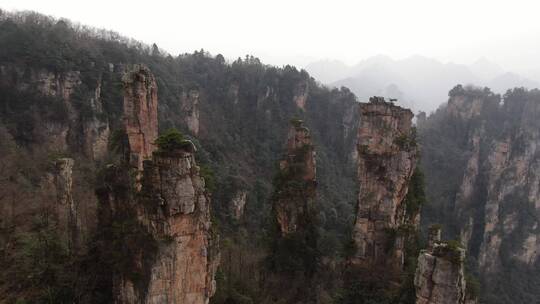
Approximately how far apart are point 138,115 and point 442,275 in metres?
12.5

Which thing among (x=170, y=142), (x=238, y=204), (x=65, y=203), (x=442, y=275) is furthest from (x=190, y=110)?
(x=442, y=275)

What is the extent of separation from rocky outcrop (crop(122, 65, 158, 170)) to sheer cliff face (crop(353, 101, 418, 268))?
34.6ft

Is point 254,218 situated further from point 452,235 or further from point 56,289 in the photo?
point 56,289

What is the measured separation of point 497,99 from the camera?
78.4 metres

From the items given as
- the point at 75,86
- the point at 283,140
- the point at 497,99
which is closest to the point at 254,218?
the point at 75,86

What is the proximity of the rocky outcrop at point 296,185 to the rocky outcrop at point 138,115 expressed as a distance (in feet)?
27.3

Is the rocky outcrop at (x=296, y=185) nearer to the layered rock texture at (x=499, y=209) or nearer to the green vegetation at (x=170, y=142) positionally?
the green vegetation at (x=170, y=142)

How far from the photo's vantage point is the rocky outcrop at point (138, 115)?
1670 cm

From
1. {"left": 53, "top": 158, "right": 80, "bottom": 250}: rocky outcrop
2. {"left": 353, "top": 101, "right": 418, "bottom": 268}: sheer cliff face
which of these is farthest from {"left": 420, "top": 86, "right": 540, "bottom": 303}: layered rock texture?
{"left": 53, "top": 158, "right": 80, "bottom": 250}: rocky outcrop

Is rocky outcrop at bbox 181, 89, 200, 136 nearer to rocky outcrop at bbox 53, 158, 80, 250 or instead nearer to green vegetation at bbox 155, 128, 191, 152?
rocky outcrop at bbox 53, 158, 80, 250

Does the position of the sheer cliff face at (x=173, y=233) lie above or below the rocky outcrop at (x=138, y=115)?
below

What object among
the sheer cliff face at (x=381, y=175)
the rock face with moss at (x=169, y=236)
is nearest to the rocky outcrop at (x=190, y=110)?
the sheer cliff face at (x=381, y=175)

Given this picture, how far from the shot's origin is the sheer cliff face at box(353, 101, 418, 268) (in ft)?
67.3

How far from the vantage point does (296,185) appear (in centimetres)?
2267
